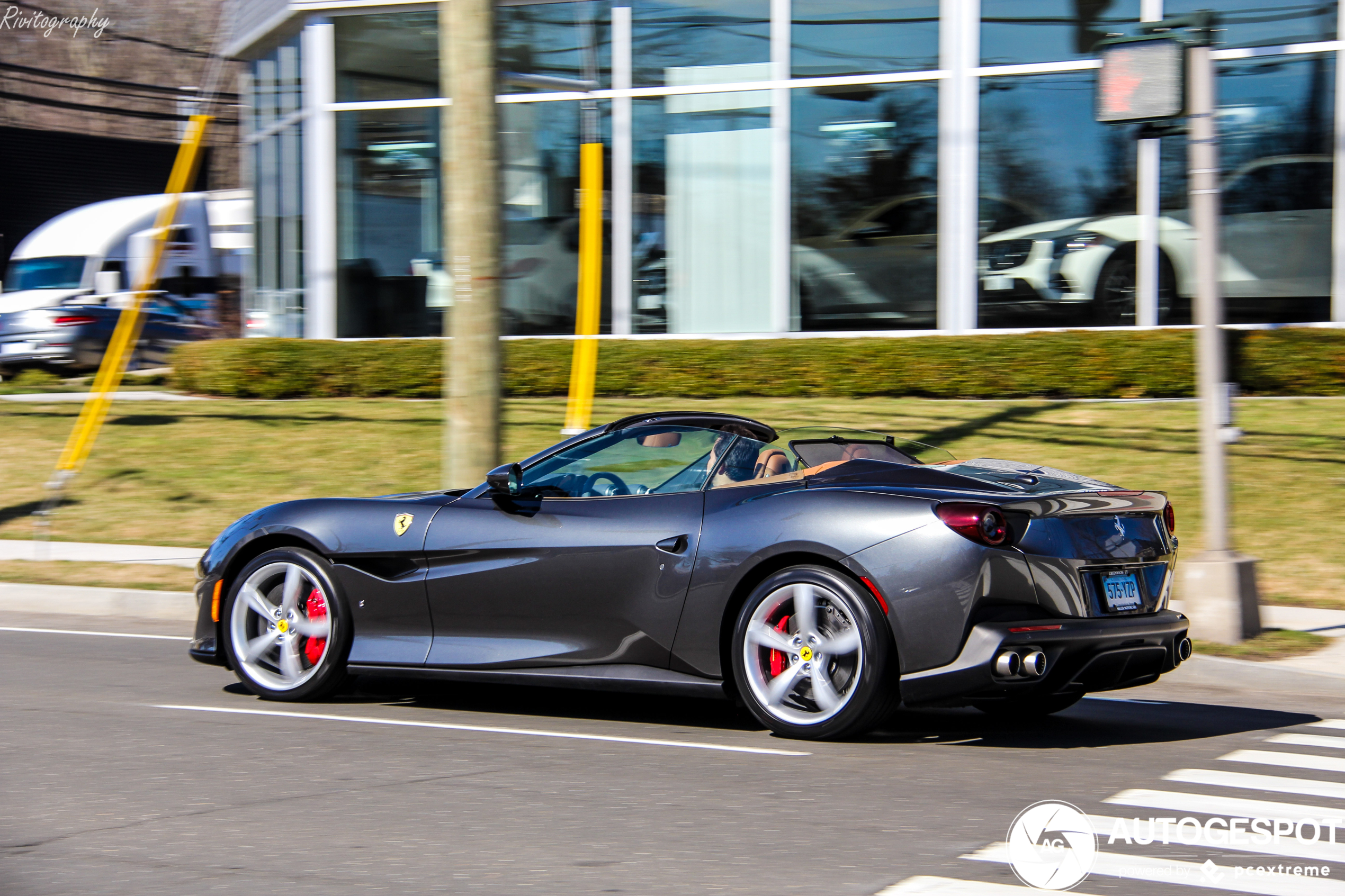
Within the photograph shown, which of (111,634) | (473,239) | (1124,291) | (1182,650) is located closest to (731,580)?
(1182,650)

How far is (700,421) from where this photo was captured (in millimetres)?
6289

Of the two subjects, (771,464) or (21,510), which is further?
(21,510)

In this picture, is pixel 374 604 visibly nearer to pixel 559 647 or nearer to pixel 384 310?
pixel 559 647

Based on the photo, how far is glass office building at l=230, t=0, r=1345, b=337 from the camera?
15844 millimetres

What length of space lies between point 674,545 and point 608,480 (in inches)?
24.0

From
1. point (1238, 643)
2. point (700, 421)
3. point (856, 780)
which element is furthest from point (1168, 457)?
point (856, 780)

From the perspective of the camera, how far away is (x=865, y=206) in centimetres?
1736

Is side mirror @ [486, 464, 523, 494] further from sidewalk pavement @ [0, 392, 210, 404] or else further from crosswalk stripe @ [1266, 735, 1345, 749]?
sidewalk pavement @ [0, 392, 210, 404]

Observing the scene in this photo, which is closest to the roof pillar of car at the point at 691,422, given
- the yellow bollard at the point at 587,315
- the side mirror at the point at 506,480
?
the side mirror at the point at 506,480

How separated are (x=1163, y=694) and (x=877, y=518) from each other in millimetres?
2648

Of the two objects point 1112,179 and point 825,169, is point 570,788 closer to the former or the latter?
point 1112,179

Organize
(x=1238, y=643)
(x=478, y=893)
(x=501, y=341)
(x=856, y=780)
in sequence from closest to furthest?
(x=478, y=893)
(x=856, y=780)
(x=1238, y=643)
(x=501, y=341)

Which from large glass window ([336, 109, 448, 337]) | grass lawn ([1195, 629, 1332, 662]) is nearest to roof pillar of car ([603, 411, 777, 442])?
grass lawn ([1195, 629, 1332, 662])

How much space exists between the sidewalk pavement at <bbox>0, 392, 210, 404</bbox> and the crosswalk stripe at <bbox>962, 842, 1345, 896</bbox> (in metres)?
15.1
